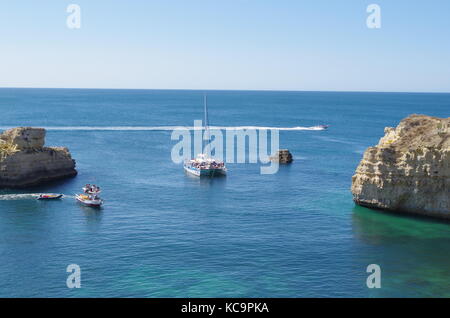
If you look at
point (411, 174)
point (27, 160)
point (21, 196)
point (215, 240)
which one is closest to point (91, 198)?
point (21, 196)

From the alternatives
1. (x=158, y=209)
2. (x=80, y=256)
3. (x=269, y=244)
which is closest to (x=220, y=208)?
(x=158, y=209)

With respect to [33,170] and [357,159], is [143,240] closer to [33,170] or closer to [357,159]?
[33,170]

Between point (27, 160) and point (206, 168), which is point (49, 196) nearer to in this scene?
point (27, 160)
